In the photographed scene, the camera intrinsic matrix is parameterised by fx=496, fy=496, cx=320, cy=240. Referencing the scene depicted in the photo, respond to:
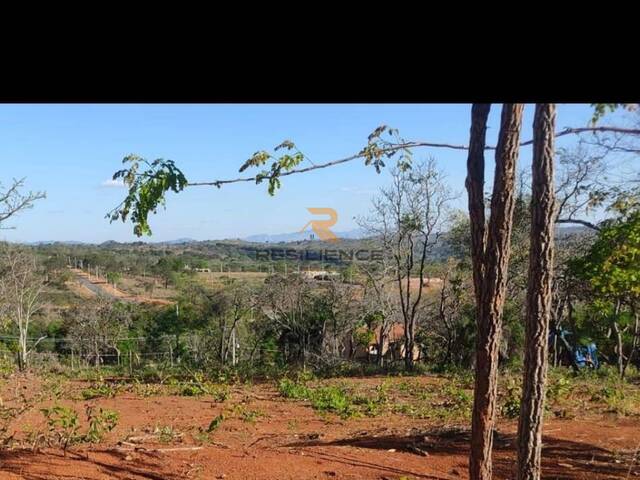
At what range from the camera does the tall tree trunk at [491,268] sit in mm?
2559

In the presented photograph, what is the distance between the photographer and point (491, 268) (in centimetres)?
259

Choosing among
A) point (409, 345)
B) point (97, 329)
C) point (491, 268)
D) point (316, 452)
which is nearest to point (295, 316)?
point (409, 345)

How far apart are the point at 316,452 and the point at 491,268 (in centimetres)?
255

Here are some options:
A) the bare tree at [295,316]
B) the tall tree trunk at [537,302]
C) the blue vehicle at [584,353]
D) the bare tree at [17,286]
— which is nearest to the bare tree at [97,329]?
the bare tree at [17,286]

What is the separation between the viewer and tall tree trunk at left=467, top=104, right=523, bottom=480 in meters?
2.56

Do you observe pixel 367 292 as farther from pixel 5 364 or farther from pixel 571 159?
pixel 5 364

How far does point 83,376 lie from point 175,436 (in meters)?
5.63

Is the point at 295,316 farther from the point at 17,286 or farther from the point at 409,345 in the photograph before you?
the point at 17,286

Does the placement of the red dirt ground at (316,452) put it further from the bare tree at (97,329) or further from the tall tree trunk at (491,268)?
the bare tree at (97,329)

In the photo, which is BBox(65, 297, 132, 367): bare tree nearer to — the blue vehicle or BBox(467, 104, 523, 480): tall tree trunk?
the blue vehicle

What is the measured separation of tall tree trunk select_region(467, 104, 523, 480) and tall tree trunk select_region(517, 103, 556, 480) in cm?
12

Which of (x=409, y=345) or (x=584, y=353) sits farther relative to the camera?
(x=409, y=345)

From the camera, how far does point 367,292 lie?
13.8 meters
